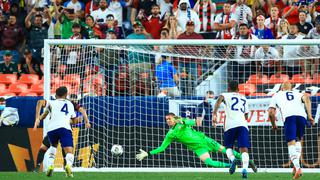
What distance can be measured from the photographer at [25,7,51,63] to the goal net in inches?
141

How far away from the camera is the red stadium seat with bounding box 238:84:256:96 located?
23.6 meters

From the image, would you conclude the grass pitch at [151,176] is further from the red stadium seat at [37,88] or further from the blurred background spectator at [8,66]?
the blurred background spectator at [8,66]

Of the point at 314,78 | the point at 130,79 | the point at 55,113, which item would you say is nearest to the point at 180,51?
the point at 130,79

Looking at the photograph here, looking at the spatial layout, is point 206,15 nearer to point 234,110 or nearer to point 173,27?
point 173,27

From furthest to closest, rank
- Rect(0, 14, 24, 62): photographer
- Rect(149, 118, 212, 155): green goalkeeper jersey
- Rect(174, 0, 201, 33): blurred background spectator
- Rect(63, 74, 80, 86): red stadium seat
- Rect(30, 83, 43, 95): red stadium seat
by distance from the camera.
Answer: Rect(0, 14, 24, 62): photographer
Rect(174, 0, 201, 33): blurred background spectator
Rect(30, 83, 43, 95): red stadium seat
Rect(63, 74, 80, 86): red stadium seat
Rect(149, 118, 212, 155): green goalkeeper jersey

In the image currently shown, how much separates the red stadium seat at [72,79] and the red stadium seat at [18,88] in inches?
119

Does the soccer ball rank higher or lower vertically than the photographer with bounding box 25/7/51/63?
lower

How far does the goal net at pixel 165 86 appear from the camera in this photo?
75.4 feet

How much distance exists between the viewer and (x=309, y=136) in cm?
2300

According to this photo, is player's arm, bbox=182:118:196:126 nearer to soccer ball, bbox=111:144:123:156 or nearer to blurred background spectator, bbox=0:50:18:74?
soccer ball, bbox=111:144:123:156

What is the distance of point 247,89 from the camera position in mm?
23703

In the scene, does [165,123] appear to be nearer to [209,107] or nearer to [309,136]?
[209,107]

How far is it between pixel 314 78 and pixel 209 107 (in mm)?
2407

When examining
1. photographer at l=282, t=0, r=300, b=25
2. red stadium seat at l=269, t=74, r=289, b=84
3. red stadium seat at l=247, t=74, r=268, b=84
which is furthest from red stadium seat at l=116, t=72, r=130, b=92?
photographer at l=282, t=0, r=300, b=25
